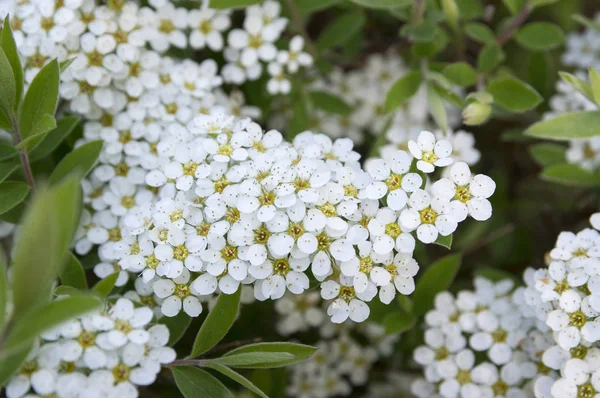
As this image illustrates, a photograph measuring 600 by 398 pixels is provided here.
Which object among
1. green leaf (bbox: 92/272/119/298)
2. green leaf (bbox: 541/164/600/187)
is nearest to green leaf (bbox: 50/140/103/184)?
green leaf (bbox: 92/272/119/298)

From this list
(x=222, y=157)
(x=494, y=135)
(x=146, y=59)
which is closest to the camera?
(x=222, y=157)

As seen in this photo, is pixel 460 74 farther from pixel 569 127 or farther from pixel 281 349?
pixel 281 349

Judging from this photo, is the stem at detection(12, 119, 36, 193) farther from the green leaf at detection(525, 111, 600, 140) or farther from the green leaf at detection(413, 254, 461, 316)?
the green leaf at detection(525, 111, 600, 140)

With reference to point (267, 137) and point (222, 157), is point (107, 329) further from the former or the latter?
point (267, 137)

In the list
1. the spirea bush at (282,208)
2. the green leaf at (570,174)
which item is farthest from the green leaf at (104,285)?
the green leaf at (570,174)

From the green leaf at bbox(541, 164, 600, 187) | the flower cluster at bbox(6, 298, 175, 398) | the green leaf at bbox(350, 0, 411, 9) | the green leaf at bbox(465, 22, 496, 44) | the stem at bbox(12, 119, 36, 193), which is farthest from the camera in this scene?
the green leaf at bbox(465, 22, 496, 44)

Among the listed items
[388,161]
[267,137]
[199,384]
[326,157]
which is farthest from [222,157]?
[199,384]
